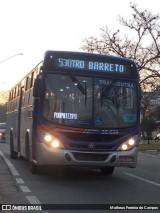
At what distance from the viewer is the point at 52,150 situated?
13.1 metres

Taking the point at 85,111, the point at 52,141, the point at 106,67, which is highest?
the point at 106,67

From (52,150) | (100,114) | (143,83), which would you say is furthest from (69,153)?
(143,83)

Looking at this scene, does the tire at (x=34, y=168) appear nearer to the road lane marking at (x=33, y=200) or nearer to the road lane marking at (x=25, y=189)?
the road lane marking at (x=25, y=189)

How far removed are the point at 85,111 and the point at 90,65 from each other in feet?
4.32

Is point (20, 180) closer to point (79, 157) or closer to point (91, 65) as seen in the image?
point (79, 157)

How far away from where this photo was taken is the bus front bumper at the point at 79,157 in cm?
1306

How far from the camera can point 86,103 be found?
1330cm

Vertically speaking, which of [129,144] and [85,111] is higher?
[85,111]

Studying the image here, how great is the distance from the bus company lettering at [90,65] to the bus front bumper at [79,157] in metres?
2.21

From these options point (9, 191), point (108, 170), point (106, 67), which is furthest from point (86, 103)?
point (108, 170)

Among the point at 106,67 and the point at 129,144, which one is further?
the point at 106,67

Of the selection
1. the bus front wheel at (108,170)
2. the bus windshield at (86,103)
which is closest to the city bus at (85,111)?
the bus windshield at (86,103)

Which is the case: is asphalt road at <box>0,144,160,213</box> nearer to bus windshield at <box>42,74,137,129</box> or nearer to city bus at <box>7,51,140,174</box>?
city bus at <box>7,51,140,174</box>

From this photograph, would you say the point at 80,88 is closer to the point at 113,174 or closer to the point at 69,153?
the point at 69,153
